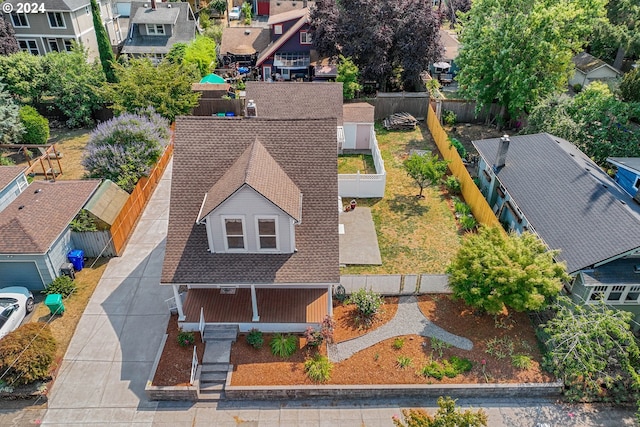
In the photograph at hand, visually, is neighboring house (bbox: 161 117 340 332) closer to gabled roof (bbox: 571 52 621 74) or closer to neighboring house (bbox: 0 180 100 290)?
neighboring house (bbox: 0 180 100 290)

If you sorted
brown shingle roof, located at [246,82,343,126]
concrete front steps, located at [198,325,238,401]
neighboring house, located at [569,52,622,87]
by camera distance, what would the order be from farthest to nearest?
neighboring house, located at [569,52,622,87] → brown shingle roof, located at [246,82,343,126] → concrete front steps, located at [198,325,238,401]

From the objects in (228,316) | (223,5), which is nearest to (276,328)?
Result: (228,316)

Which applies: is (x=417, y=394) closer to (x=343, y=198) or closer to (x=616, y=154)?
(x=343, y=198)

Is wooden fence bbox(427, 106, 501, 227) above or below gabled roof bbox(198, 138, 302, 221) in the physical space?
below

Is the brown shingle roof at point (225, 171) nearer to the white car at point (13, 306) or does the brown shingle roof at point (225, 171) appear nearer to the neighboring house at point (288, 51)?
the white car at point (13, 306)

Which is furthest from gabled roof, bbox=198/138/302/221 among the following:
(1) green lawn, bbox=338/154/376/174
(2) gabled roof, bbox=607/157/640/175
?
(2) gabled roof, bbox=607/157/640/175
